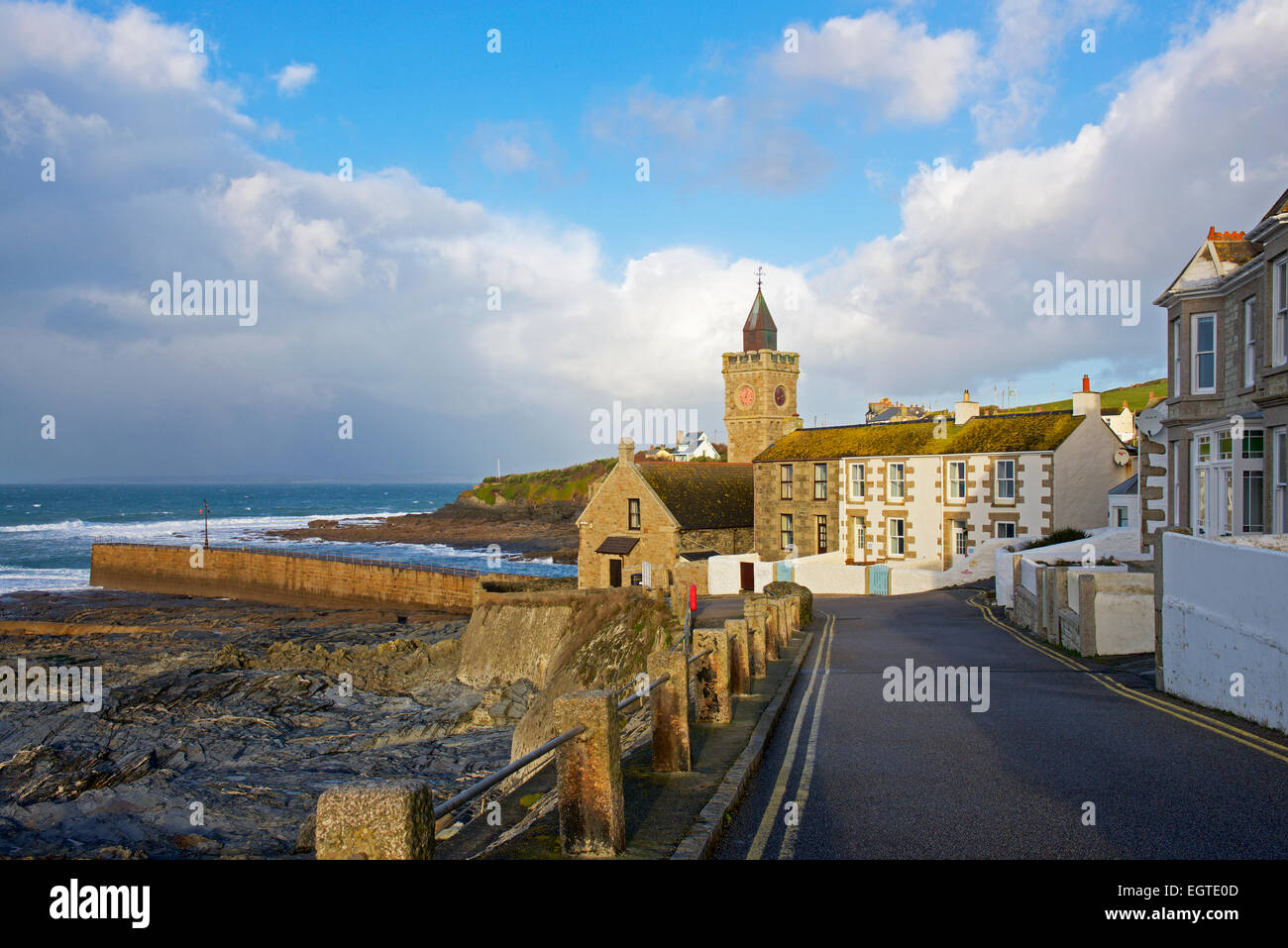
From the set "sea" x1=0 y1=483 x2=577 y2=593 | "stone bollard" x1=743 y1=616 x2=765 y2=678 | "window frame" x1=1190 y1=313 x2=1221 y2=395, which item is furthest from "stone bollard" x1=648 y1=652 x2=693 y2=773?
"sea" x1=0 y1=483 x2=577 y2=593

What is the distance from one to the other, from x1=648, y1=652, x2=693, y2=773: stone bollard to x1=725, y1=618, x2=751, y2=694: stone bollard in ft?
13.6

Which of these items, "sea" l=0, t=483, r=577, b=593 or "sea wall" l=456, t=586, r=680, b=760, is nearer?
"sea wall" l=456, t=586, r=680, b=760

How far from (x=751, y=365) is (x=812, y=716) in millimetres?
45402

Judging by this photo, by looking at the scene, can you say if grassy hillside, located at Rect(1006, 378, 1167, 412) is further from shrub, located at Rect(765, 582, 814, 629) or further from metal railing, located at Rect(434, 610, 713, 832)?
metal railing, located at Rect(434, 610, 713, 832)

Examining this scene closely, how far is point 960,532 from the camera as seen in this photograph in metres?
41.7

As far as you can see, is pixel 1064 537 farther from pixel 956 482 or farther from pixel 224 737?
pixel 224 737

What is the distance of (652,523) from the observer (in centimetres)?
4478

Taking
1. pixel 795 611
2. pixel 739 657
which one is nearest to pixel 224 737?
pixel 795 611

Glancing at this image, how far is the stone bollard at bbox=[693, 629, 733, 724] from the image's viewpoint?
419 inches

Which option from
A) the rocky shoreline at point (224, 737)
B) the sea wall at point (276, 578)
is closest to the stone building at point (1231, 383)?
the rocky shoreline at point (224, 737)

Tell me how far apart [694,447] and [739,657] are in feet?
421

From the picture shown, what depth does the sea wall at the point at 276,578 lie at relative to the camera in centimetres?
5306
